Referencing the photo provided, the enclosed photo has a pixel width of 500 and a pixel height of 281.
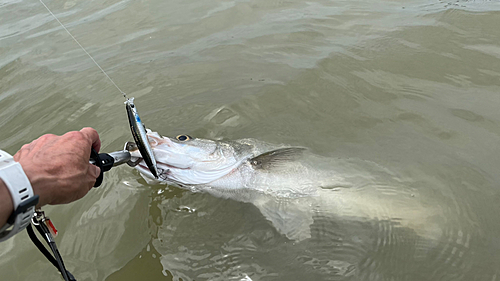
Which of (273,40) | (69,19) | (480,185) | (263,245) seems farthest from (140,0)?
(480,185)

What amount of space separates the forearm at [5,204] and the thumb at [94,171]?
0.49 m

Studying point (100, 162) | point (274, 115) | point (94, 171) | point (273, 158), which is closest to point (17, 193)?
point (94, 171)

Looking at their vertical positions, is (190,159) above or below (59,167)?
below

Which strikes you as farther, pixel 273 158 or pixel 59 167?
pixel 273 158

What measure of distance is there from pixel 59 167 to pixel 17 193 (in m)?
0.27

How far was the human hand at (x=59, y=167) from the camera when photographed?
1631 millimetres

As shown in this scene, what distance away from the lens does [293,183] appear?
10.9 ft

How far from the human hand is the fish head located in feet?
2.79

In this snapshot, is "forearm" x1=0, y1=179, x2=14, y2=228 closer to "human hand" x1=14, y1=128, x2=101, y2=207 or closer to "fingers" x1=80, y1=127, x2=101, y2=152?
"human hand" x1=14, y1=128, x2=101, y2=207

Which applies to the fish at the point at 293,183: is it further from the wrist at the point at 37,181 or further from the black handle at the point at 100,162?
the wrist at the point at 37,181

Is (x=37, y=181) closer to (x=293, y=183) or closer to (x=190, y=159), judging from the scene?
(x=190, y=159)

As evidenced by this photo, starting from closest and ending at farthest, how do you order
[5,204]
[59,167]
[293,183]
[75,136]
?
[5,204] → [59,167] → [75,136] → [293,183]

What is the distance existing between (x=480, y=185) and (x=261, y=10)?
18.3 ft

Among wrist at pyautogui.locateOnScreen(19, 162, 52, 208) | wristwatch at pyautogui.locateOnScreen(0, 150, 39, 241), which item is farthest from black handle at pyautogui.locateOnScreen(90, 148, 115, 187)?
wristwatch at pyautogui.locateOnScreen(0, 150, 39, 241)
